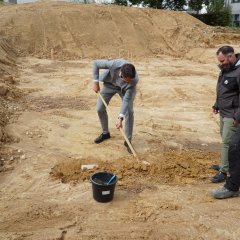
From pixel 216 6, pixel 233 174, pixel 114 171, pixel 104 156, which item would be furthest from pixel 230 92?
pixel 216 6

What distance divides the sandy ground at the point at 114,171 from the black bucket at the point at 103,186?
0.10m

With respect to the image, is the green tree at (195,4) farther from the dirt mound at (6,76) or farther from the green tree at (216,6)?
the dirt mound at (6,76)

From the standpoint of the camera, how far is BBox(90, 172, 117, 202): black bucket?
4.07 m

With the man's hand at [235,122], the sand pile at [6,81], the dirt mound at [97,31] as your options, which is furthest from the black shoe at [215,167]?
the dirt mound at [97,31]

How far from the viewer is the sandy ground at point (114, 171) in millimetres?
3758

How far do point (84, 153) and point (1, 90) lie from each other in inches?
143

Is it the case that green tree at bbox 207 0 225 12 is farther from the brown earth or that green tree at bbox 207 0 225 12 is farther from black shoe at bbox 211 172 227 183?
black shoe at bbox 211 172 227 183

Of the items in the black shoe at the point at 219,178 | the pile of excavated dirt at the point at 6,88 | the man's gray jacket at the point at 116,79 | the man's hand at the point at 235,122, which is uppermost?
the man's gray jacket at the point at 116,79

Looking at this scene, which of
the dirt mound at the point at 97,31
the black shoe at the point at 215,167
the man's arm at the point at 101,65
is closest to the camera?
the black shoe at the point at 215,167

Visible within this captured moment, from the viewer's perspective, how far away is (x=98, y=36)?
1734 cm

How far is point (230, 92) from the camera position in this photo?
4418mm

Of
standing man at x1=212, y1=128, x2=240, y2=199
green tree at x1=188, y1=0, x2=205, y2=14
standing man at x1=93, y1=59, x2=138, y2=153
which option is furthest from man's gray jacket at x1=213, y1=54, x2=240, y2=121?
green tree at x1=188, y1=0, x2=205, y2=14

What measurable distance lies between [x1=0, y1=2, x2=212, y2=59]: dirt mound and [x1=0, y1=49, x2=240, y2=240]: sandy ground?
7.16 m

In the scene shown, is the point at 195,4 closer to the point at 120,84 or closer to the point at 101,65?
the point at 101,65
